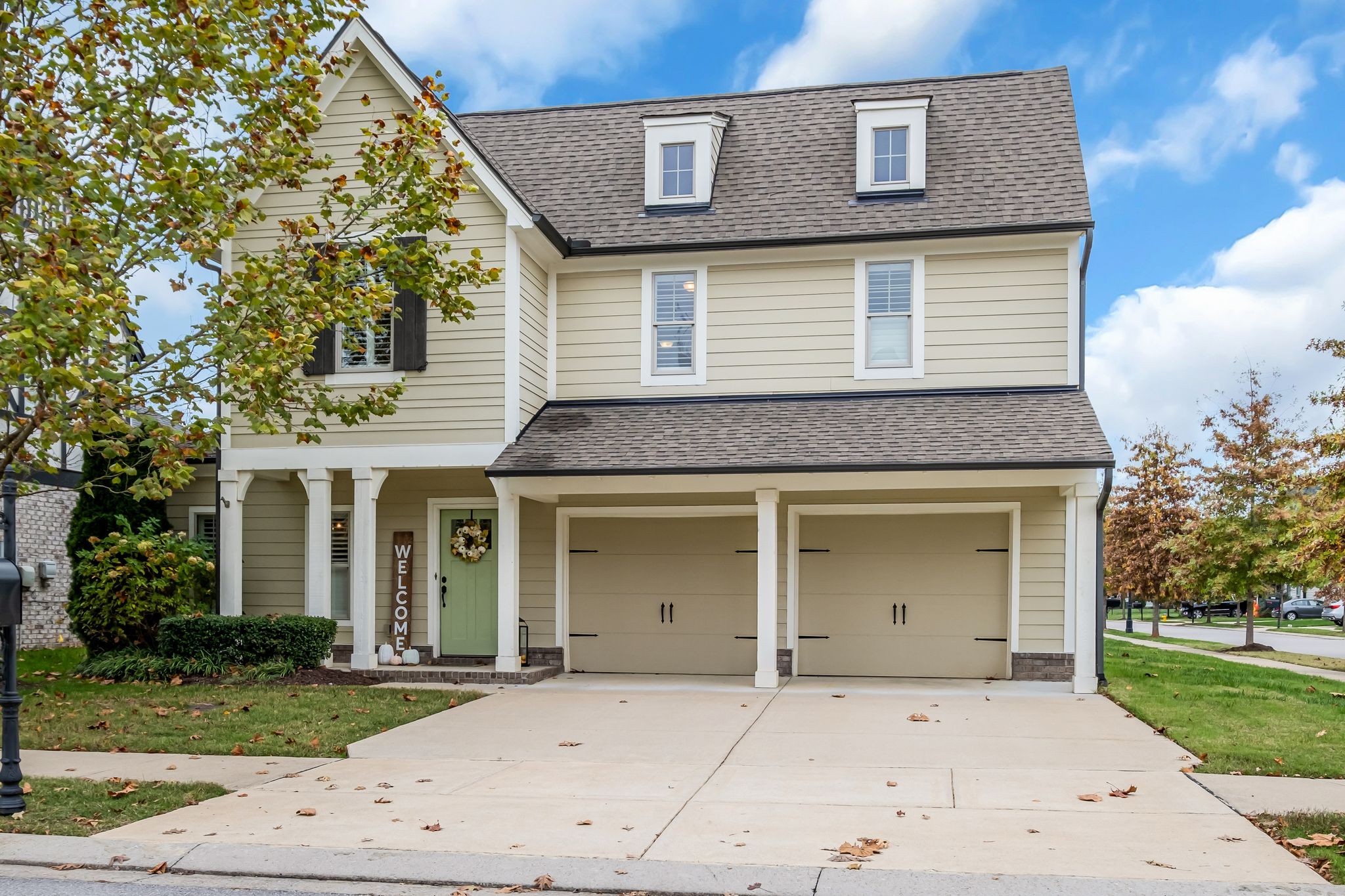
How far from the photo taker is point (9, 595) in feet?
23.2

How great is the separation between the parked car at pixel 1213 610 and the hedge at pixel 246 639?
46.8 meters

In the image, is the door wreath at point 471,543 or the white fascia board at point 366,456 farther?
the door wreath at point 471,543

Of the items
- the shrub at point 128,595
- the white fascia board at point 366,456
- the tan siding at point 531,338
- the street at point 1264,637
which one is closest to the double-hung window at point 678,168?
the tan siding at point 531,338

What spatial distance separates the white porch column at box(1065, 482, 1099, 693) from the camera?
1304 centimetres

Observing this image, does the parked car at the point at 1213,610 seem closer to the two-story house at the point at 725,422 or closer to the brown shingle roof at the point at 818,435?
the two-story house at the point at 725,422

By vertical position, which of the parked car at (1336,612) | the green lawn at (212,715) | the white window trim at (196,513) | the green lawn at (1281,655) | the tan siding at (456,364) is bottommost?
the parked car at (1336,612)

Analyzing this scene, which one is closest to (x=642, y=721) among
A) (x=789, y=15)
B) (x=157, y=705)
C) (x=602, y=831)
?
(x=602, y=831)

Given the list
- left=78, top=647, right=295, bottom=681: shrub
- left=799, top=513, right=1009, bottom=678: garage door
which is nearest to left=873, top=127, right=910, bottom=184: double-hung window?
left=799, top=513, right=1009, bottom=678: garage door

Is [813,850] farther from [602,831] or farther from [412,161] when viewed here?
[412,161]

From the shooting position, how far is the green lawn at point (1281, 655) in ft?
70.8

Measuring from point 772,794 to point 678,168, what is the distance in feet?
34.4

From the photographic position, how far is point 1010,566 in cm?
1458

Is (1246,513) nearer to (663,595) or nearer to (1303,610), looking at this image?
(663,595)

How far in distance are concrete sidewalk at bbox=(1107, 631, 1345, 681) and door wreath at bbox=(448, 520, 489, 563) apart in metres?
13.1
